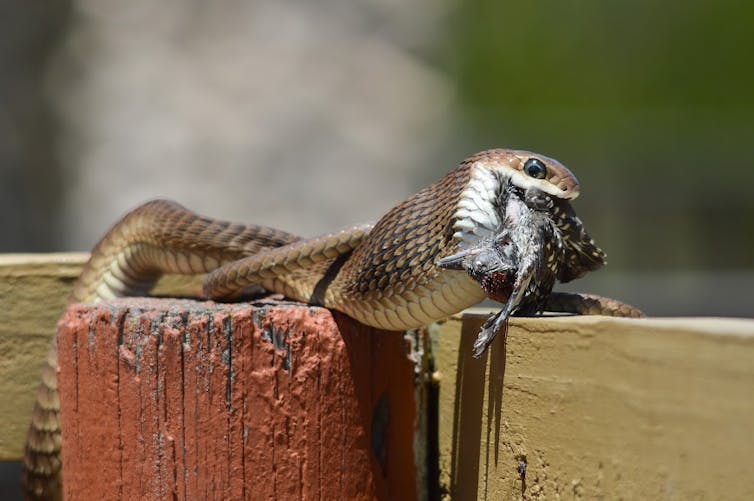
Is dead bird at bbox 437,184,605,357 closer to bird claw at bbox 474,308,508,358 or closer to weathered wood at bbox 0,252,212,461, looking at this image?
bird claw at bbox 474,308,508,358

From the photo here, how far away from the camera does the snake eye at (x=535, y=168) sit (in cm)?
244

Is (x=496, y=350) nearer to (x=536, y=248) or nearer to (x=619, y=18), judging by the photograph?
(x=536, y=248)

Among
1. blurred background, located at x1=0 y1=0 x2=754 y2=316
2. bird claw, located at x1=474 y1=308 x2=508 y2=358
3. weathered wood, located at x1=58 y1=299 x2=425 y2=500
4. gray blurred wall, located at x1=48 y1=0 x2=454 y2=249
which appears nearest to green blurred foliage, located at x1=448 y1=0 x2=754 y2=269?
blurred background, located at x1=0 y1=0 x2=754 y2=316

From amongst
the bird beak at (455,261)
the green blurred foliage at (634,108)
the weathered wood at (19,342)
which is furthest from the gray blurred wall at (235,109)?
the bird beak at (455,261)

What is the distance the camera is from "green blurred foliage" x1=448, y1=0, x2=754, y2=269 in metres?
16.5

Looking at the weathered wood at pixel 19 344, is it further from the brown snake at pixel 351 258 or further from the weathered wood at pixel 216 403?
the weathered wood at pixel 216 403

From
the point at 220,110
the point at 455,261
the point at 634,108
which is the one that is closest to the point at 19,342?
the point at 455,261

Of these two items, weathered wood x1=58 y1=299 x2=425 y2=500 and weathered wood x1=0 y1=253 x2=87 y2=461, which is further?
weathered wood x1=0 y1=253 x2=87 y2=461

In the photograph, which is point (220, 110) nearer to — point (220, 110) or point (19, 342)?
point (220, 110)

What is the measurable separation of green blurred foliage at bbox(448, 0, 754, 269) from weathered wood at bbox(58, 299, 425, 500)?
11.8 metres

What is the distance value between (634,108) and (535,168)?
17.7 m

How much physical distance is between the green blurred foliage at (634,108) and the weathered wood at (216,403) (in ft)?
38.8

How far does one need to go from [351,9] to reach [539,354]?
937 cm

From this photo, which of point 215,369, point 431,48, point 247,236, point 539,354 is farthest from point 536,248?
point 431,48
